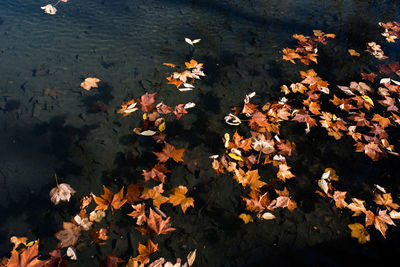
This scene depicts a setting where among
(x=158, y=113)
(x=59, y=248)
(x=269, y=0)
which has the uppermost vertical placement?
(x=269, y=0)

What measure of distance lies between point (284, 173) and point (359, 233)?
0.78 meters

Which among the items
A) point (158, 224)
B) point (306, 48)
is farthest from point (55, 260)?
point (306, 48)

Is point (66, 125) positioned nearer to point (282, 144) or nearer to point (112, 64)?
point (112, 64)

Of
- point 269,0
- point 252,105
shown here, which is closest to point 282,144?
point 252,105

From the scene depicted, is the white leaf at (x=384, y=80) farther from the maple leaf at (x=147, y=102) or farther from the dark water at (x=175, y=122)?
the maple leaf at (x=147, y=102)

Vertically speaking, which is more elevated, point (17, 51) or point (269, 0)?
point (269, 0)

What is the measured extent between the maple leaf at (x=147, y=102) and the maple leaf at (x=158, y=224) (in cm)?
129

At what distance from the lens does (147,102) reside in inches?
115

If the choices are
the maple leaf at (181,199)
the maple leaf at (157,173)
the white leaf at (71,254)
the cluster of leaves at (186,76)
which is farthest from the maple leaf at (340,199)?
the white leaf at (71,254)

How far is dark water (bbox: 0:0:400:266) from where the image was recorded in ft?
6.54

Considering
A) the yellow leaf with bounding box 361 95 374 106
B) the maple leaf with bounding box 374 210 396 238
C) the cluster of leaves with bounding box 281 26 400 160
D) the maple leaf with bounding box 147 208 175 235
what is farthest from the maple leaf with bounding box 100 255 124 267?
the yellow leaf with bounding box 361 95 374 106

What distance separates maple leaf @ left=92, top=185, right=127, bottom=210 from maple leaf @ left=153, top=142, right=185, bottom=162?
1.62 ft

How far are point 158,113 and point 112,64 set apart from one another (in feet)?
3.92

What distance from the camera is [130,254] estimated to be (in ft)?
6.14
